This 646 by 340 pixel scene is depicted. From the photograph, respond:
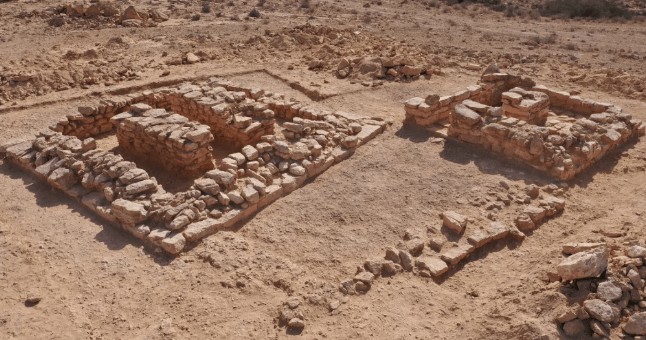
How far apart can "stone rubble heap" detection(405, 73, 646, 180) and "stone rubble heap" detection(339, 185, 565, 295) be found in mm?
1283

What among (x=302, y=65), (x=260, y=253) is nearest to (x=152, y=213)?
(x=260, y=253)

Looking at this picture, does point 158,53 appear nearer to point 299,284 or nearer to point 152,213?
point 152,213

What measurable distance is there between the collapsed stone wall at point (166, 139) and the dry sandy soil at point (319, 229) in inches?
72.8

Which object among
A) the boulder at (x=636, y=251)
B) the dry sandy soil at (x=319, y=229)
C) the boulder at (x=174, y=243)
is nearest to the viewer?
the boulder at (x=636, y=251)

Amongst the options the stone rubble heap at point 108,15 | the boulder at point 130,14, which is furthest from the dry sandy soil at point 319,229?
the boulder at point 130,14

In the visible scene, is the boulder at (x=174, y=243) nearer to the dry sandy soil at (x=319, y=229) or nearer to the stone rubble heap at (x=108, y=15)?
the dry sandy soil at (x=319, y=229)

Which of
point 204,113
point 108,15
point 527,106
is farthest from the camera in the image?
point 108,15

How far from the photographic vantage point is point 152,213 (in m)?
8.87

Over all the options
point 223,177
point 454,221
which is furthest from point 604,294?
point 223,177

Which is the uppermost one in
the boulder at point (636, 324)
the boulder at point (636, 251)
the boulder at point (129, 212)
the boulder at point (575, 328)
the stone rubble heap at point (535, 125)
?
the boulder at point (636, 251)

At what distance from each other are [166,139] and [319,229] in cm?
343

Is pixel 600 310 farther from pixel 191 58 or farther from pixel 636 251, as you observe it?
pixel 191 58

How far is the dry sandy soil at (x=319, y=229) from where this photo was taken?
7234 millimetres

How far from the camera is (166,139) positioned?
10547mm
